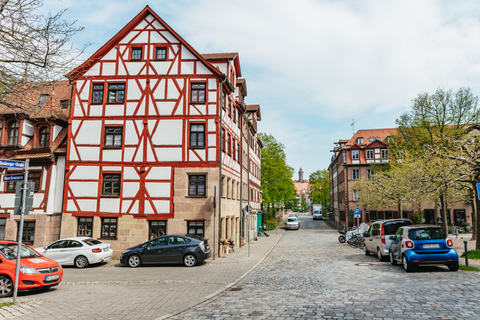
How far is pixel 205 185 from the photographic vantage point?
67.8ft

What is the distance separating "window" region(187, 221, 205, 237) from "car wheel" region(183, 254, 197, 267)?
3.43 m

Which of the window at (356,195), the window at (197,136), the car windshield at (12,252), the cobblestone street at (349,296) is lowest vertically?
the cobblestone street at (349,296)

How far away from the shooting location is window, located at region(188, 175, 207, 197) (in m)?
20.7

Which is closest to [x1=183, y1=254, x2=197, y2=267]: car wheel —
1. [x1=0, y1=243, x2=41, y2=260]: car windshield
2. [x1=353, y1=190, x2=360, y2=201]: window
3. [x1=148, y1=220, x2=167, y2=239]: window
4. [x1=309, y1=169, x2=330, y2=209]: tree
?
[x1=148, y1=220, x2=167, y2=239]: window

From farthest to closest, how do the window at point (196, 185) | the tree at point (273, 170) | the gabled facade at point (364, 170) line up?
the tree at point (273, 170) → the gabled facade at point (364, 170) → the window at point (196, 185)

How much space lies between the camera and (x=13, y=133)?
2227 cm

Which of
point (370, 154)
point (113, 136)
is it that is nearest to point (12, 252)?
point (113, 136)

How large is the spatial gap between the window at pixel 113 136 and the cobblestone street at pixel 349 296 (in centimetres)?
1207

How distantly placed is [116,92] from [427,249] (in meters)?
18.5

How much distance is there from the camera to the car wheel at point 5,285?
10.2 m

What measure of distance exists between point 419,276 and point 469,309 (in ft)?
15.6

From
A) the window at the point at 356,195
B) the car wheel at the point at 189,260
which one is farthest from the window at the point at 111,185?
the window at the point at 356,195

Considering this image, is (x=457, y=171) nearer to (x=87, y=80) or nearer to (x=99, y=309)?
(x=99, y=309)

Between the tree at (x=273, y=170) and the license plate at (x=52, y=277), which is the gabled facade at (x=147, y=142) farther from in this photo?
the tree at (x=273, y=170)
